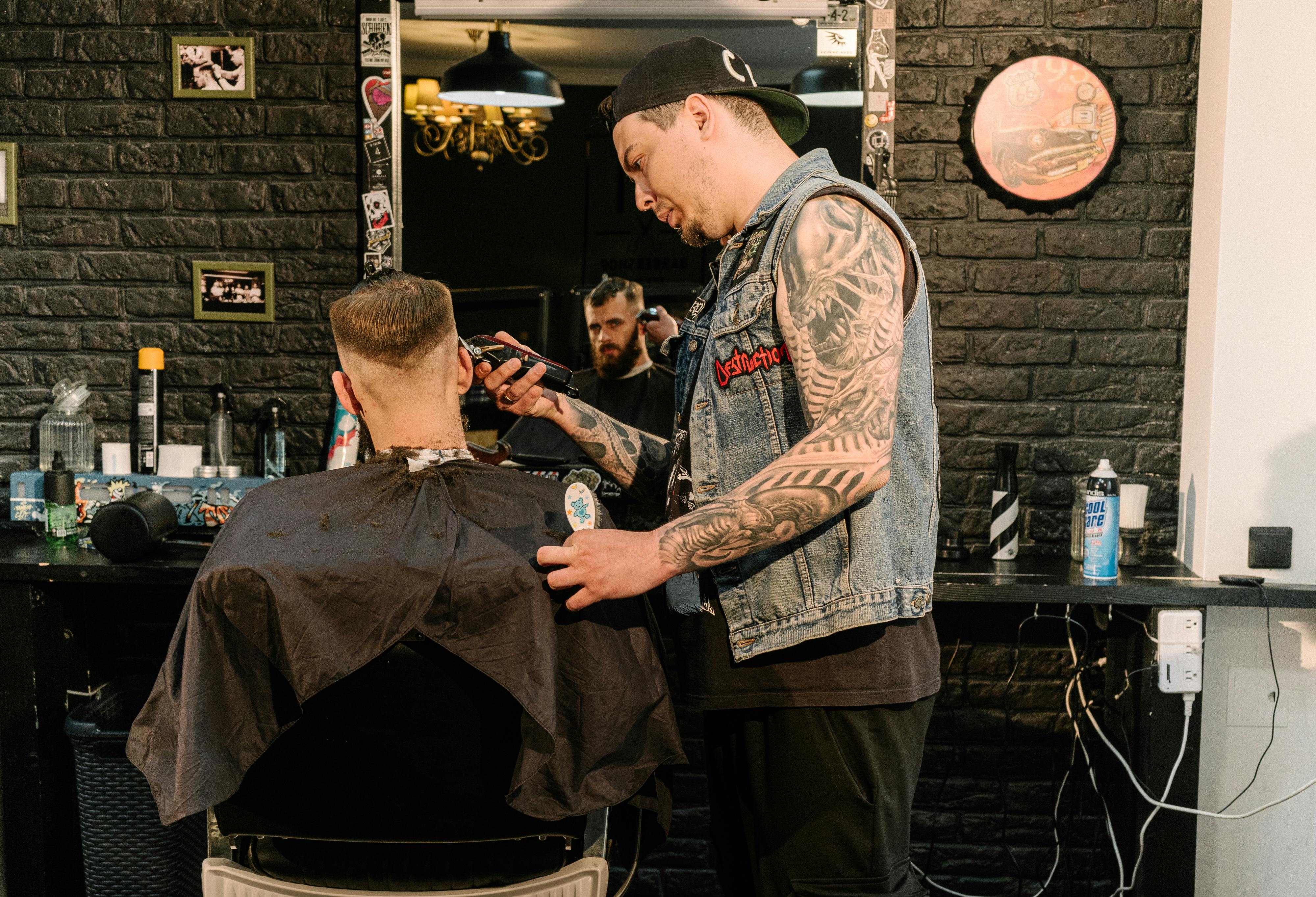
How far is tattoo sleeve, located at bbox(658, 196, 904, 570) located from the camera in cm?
124

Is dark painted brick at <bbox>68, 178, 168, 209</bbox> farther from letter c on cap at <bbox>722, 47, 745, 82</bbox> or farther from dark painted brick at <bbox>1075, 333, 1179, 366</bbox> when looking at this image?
dark painted brick at <bbox>1075, 333, 1179, 366</bbox>

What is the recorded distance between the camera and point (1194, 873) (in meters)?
2.35

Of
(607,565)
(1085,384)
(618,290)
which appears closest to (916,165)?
(1085,384)

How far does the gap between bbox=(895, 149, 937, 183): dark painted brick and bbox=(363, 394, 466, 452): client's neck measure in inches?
57.6

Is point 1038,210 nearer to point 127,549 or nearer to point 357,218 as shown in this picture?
point 357,218

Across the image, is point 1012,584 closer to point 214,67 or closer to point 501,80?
point 501,80

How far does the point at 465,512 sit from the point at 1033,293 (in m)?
1.74

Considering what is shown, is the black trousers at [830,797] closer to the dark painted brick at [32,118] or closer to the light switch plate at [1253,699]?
the light switch plate at [1253,699]

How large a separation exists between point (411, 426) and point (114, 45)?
173cm

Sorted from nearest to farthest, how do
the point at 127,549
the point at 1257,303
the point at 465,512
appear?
the point at 465,512 → the point at 127,549 → the point at 1257,303

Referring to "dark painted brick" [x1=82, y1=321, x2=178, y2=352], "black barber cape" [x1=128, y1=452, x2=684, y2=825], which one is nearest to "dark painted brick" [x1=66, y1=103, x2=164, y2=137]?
"dark painted brick" [x1=82, y1=321, x2=178, y2=352]

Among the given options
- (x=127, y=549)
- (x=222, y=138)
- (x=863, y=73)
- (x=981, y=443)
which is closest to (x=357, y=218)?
(x=222, y=138)

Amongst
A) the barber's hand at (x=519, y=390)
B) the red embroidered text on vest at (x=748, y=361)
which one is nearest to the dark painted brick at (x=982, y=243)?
the barber's hand at (x=519, y=390)

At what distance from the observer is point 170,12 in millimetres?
2664
